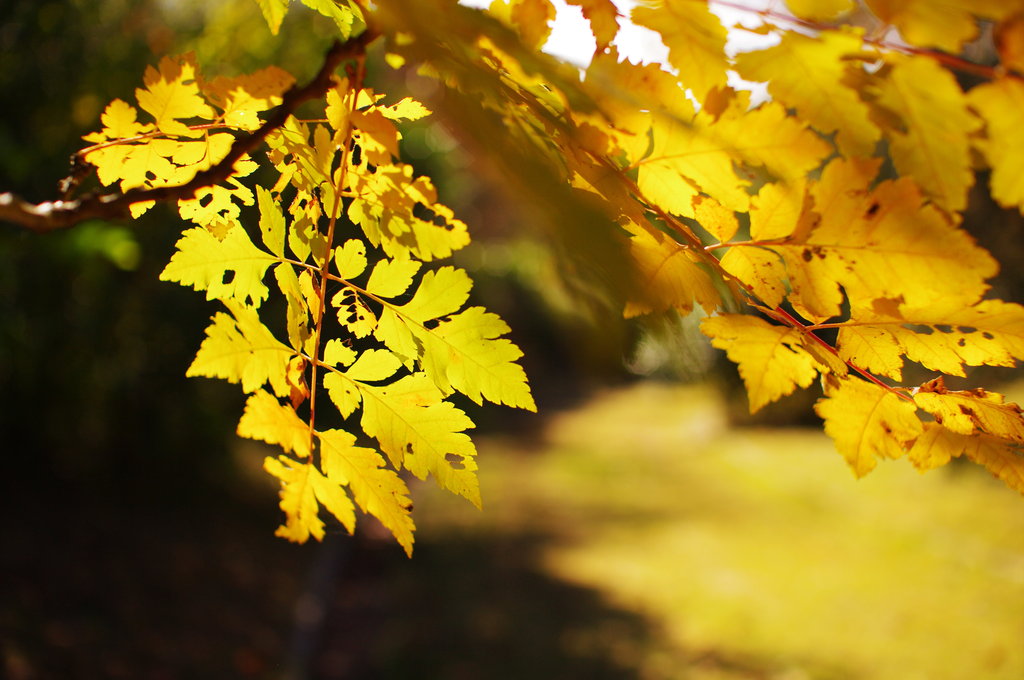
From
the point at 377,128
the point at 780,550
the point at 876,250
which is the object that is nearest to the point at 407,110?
the point at 377,128

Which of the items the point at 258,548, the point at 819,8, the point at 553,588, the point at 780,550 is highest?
the point at 819,8

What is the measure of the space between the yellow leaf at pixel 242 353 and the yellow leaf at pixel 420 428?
7cm

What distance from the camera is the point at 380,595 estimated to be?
16.3 ft

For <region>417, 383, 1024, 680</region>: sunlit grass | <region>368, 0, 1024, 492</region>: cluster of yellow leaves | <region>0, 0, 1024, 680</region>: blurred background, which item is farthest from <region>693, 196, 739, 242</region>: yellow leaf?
<region>417, 383, 1024, 680</region>: sunlit grass

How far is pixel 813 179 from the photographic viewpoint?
0.48m

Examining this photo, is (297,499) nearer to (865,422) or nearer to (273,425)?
(273,425)

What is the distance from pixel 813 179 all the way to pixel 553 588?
4.56 meters

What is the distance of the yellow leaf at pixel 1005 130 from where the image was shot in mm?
338

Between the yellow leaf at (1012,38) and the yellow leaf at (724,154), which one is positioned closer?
the yellow leaf at (1012,38)

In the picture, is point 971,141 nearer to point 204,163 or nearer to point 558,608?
point 204,163

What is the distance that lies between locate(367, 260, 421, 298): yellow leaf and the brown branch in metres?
0.15

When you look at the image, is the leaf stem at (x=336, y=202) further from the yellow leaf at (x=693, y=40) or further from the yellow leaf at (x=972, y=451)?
the yellow leaf at (x=972, y=451)

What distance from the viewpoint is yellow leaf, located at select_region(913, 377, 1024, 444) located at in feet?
1.70

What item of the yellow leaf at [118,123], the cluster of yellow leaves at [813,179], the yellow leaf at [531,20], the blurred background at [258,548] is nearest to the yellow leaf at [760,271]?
the cluster of yellow leaves at [813,179]
